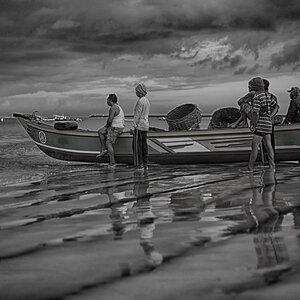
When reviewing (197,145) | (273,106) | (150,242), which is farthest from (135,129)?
(150,242)

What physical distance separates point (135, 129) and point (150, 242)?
8012 mm

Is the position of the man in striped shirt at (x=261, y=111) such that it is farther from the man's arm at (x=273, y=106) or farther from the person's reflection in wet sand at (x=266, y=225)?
the person's reflection in wet sand at (x=266, y=225)

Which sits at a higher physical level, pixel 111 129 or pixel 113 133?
pixel 111 129

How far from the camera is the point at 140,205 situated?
A: 7.09m

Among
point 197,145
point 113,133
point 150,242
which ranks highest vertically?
point 113,133

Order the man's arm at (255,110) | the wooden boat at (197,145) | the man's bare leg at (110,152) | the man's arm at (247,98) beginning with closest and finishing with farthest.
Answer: the man's arm at (255,110), the man's arm at (247,98), the wooden boat at (197,145), the man's bare leg at (110,152)

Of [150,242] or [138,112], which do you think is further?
[138,112]

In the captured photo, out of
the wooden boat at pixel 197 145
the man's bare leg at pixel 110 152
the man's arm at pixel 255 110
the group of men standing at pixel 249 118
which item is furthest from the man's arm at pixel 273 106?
the man's bare leg at pixel 110 152

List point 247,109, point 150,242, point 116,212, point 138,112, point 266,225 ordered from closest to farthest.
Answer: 1. point 150,242
2. point 266,225
3. point 116,212
4. point 247,109
5. point 138,112

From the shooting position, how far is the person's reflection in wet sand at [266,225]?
4059 millimetres

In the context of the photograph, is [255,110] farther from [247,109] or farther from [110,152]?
[110,152]

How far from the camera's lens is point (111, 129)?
14.1 meters

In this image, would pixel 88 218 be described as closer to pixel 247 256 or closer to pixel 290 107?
pixel 247 256

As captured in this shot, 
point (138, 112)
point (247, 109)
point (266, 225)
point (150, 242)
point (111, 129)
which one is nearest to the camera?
point (150, 242)
